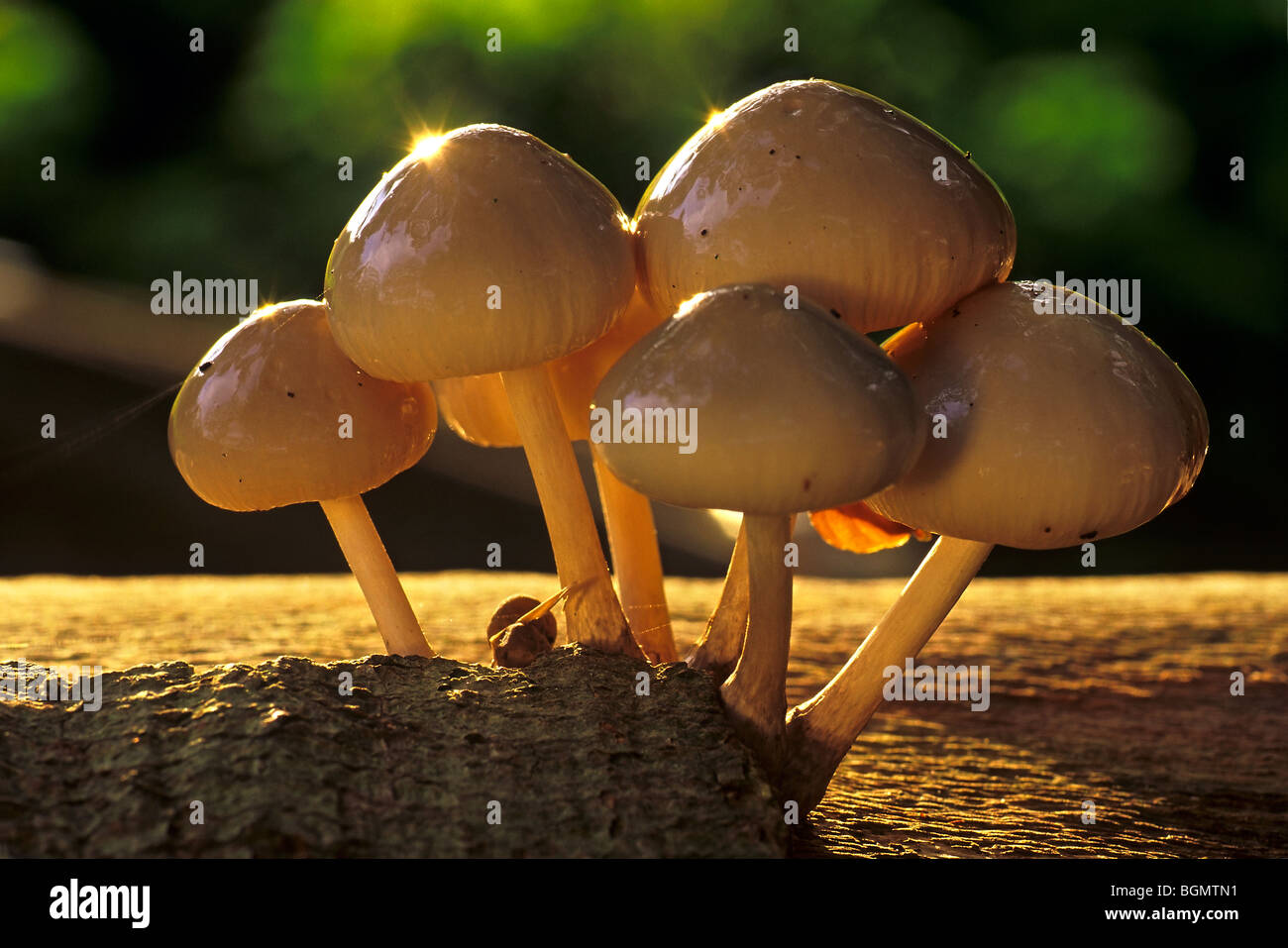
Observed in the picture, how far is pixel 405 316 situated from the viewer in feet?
5.51

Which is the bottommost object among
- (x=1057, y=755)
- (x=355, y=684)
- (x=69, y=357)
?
(x=1057, y=755)

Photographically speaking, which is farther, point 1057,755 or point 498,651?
point 1057,755

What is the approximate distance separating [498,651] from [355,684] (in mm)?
364

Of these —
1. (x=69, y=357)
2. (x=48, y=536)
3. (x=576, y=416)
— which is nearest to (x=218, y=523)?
(x=48, y=536)

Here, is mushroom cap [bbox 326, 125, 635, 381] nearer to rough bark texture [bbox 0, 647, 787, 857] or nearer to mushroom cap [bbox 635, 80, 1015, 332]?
mushroom cap [bbox 635, 80, 1015, 332]

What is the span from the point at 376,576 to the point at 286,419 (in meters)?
0.42

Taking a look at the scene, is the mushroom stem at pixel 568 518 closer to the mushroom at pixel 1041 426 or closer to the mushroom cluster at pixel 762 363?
the mushroom cluster at pixel 762 363

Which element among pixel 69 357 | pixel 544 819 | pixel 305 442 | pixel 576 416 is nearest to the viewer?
pixel 544 819

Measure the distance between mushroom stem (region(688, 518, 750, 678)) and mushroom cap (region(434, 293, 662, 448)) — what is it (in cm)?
47

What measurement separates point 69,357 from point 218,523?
1.53 m

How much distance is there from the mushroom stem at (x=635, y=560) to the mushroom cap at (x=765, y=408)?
77cm

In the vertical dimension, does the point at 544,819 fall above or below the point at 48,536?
below

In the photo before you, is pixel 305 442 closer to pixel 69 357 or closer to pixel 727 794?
pixel 727 794
